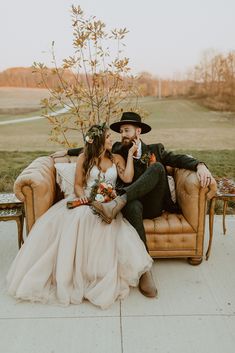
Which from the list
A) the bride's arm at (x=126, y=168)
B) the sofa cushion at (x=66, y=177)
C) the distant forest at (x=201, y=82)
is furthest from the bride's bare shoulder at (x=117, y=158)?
the distant forest at (x=201, y=82)

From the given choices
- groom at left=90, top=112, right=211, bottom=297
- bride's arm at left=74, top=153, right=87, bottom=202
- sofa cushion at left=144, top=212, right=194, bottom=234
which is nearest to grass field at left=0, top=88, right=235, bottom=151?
groom at left=90, top=112, right=211, bottom=297

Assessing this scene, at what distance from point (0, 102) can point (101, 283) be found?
11.8ft

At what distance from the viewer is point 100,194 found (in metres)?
2.60

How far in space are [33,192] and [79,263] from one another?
66 cm

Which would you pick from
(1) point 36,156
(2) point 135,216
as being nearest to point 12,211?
(2) point 135,216

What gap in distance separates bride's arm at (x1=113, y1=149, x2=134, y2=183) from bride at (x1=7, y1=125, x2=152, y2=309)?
1.60 ft

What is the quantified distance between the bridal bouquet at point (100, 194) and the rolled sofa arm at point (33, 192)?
219 mm

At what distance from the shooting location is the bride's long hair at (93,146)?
9.36ft

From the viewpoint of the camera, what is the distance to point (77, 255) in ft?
7.88

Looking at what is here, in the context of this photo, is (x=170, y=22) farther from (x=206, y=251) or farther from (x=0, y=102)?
(x=206, y=251)

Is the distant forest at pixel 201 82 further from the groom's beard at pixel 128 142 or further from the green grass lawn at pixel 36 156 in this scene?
the groom's beard at pixel 128 142

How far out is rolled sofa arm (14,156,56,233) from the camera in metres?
2.66

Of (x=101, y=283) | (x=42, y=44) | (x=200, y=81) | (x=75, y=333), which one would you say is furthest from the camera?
(x=200, y=81)

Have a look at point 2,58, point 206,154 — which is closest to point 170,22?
point 206,154
